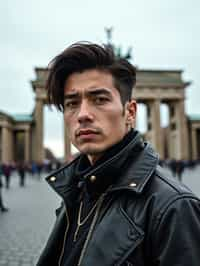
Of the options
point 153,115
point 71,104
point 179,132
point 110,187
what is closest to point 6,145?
point 153,115

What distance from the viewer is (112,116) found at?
49.1 inches

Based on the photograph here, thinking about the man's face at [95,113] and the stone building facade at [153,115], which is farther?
the stone building facade at [153,115]

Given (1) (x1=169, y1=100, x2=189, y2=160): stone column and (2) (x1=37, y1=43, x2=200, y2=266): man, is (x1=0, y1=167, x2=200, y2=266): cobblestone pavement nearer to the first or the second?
(2) (x1=37, y1=43, x2=200, y2=266): man

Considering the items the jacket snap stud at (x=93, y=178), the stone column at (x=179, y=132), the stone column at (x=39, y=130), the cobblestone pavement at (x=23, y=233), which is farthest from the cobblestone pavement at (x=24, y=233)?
the stone column at (x=179, y=132)

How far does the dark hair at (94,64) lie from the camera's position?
1284mm

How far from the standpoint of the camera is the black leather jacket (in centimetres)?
90

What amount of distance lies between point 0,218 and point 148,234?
22.5ft

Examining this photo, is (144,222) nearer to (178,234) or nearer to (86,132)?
(178,234)

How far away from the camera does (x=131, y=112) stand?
4.57 ft

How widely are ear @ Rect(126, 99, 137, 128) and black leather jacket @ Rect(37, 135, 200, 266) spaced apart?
0.77ft

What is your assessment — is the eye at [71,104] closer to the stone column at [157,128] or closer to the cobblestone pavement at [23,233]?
the cobblestone pavement at [23,233]

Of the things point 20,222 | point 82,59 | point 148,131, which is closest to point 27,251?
point 20,222

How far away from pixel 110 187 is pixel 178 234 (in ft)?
1.09

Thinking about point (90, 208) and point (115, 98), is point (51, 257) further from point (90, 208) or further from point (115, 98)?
point (115, 98)
